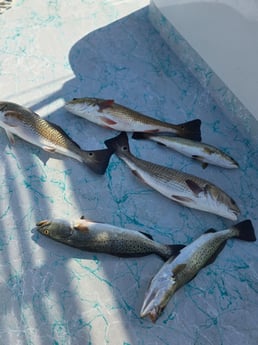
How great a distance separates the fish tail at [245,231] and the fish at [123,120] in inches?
17.7

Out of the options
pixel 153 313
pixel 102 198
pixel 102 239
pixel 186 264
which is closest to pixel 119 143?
pixel 102 198

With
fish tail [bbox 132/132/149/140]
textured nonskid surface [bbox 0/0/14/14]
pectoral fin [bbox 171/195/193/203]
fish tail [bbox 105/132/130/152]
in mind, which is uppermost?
textured nonskid surface [bbox 0/0/14/14]

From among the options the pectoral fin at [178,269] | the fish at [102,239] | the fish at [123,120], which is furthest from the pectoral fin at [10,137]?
the pectoral fin at [178,269]

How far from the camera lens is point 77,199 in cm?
161

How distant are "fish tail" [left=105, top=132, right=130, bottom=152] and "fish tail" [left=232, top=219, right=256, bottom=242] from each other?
548 millimetres

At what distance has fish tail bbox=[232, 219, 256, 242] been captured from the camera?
5.05 ft

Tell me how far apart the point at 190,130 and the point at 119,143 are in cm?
33

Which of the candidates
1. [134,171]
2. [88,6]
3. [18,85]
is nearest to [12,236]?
[134,171]

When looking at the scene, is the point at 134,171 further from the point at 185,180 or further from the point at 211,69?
the point at 211,69

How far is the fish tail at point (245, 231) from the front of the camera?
1.54m

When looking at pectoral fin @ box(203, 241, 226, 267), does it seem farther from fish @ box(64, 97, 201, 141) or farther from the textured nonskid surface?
the textured nonskid surface

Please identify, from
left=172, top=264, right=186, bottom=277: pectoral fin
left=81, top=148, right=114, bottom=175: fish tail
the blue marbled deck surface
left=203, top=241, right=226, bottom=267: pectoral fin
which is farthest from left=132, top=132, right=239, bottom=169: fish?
left=172, top=264, right=186, bottom=277: pectoral fin

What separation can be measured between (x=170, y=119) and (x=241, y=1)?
22.9 inches

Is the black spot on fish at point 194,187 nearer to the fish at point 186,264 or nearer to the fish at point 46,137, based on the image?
the fish at point 186,264
